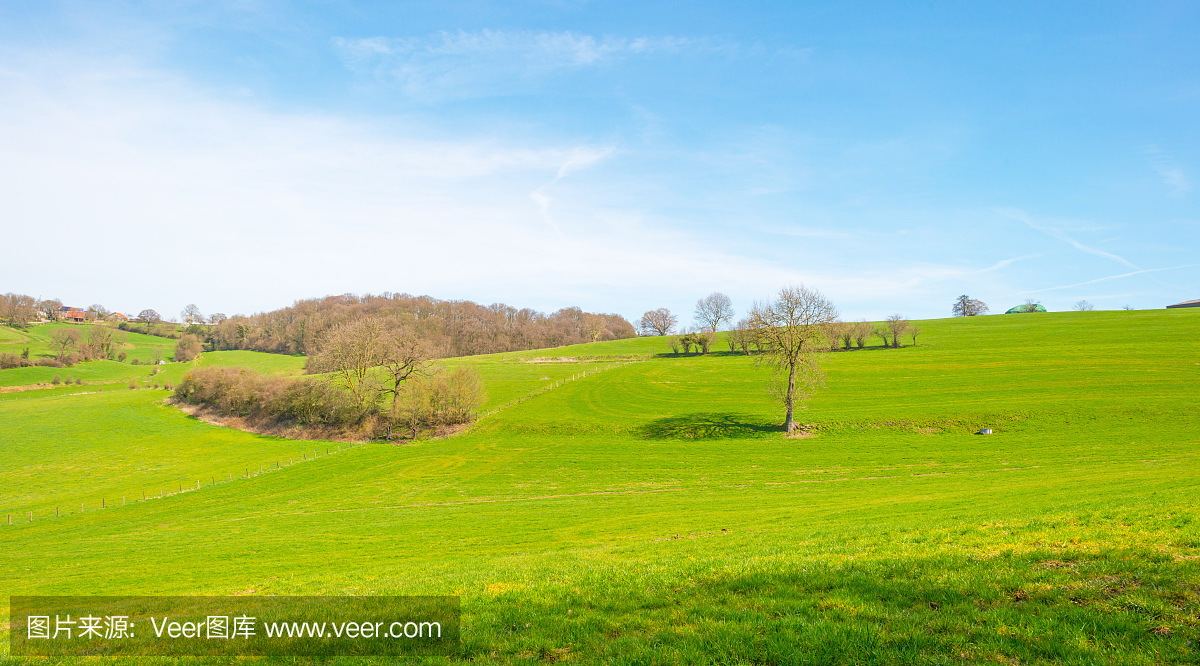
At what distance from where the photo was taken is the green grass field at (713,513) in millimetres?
6562

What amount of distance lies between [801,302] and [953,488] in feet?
88.5

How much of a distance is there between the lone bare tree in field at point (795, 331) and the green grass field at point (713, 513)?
185 inches

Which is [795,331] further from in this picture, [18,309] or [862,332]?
[18,309]

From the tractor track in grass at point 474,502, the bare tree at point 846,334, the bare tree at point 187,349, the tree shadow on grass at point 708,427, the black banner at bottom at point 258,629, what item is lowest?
the tractor track in grass at point 474,502

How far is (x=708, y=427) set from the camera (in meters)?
49.9

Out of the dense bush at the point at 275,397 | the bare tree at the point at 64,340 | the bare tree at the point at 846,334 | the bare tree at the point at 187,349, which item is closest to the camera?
the dense bush at the point at 275,397

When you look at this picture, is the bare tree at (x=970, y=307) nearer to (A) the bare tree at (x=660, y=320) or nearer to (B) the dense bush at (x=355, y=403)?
(A) the bare tree at (x=660, y=320)

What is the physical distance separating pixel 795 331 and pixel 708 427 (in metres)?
12.7

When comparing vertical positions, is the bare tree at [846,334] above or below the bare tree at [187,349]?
above

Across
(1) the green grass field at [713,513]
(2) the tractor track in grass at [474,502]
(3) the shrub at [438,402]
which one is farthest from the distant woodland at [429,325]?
(2) the tractor track in grass at [474,502]

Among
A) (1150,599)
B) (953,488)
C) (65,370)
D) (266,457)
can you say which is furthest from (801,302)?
(65,370)

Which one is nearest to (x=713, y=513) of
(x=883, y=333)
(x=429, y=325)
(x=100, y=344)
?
(x=883, y=333)

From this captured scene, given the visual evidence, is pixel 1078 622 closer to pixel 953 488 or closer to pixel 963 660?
pixel 963 660

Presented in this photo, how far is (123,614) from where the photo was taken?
32.9ft
